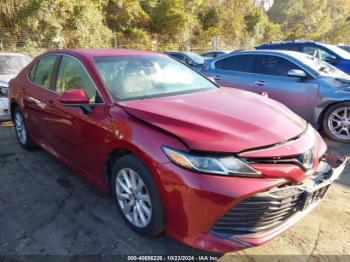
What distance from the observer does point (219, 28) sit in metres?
30.9

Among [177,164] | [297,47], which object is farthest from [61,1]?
[177,164]

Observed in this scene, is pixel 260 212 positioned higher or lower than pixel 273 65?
lower

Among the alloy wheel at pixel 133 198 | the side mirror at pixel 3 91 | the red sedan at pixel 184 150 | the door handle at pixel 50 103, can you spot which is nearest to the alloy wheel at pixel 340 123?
the red sedan at pixel 184 150

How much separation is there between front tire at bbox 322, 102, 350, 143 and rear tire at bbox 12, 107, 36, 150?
461 cm

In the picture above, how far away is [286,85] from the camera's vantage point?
5.80 meters

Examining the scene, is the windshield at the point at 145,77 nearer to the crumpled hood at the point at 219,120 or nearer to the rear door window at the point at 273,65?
the crumpled hood at the point at 219,120

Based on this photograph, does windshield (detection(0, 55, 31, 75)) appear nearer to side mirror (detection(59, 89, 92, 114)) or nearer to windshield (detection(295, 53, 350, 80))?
side mirror (detection(59, 89, 92, 114))

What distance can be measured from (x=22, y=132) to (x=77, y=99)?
244 centimetres

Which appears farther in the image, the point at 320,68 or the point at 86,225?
the point at 320,68

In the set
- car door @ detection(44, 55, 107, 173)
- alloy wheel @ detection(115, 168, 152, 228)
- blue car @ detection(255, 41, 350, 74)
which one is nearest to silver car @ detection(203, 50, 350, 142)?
blue car @ detection(255, 41, 350, 74)

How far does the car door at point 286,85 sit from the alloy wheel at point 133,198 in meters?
3.83

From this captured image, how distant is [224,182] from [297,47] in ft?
27.4

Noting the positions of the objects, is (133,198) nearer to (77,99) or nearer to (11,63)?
(77,99)

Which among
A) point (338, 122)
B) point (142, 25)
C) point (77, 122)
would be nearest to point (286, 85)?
point (338, 122)
